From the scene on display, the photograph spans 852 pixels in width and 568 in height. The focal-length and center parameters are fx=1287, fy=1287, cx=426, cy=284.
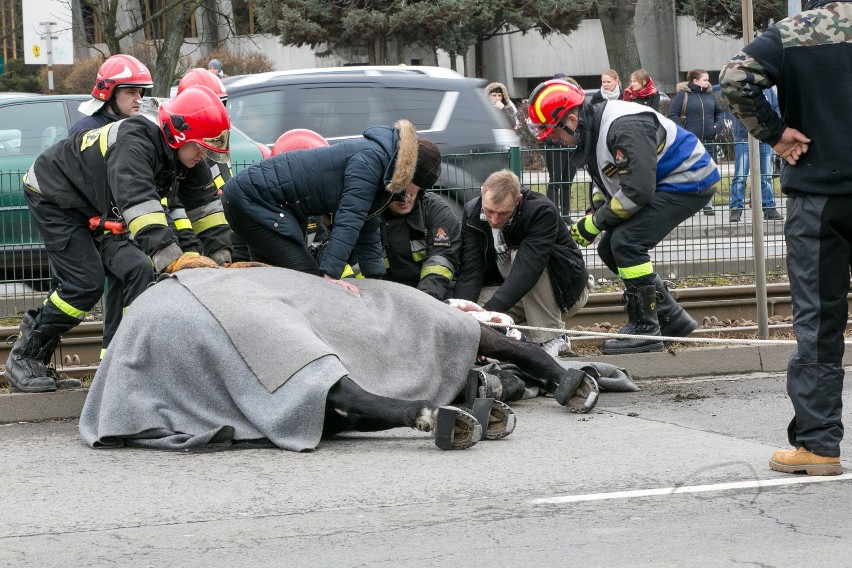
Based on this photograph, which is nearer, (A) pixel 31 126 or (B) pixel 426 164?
(B) pixel 426 164

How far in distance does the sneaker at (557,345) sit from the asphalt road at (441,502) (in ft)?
5.26

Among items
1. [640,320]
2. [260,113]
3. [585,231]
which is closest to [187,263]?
[585,231]

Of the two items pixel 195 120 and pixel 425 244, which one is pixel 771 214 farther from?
pixel 195 120

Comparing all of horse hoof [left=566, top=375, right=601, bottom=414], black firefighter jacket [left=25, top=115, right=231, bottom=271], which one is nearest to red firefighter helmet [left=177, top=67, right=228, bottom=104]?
black firefighter jacket [left=25, top=115, right=231, bottom=271]

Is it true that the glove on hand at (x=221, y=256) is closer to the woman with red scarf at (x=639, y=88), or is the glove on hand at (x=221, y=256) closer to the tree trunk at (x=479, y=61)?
the woman with red scarf at (x=639, y=88)

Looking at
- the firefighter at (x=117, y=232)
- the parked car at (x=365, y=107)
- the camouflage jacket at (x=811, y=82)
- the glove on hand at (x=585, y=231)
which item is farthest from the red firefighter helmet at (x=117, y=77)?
the camouflage jacket at (x=811, y=82)

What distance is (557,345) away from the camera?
8.48m

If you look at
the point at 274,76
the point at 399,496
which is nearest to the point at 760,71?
the point at 399,496

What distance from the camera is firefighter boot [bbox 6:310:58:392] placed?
7.35m

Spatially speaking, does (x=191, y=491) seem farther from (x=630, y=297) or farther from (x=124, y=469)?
(x=630, y=297)

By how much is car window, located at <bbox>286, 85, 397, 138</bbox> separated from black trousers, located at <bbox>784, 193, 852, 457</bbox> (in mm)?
6822

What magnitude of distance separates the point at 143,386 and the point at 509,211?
2755 mm

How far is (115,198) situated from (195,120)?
1.92 ft

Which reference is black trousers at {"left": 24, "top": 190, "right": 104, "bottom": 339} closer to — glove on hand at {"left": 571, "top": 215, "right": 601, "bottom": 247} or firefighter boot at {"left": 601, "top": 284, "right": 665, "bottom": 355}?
glove on hand at {"left": 571, "top": 215, "right": 601, "bottom": 247}
